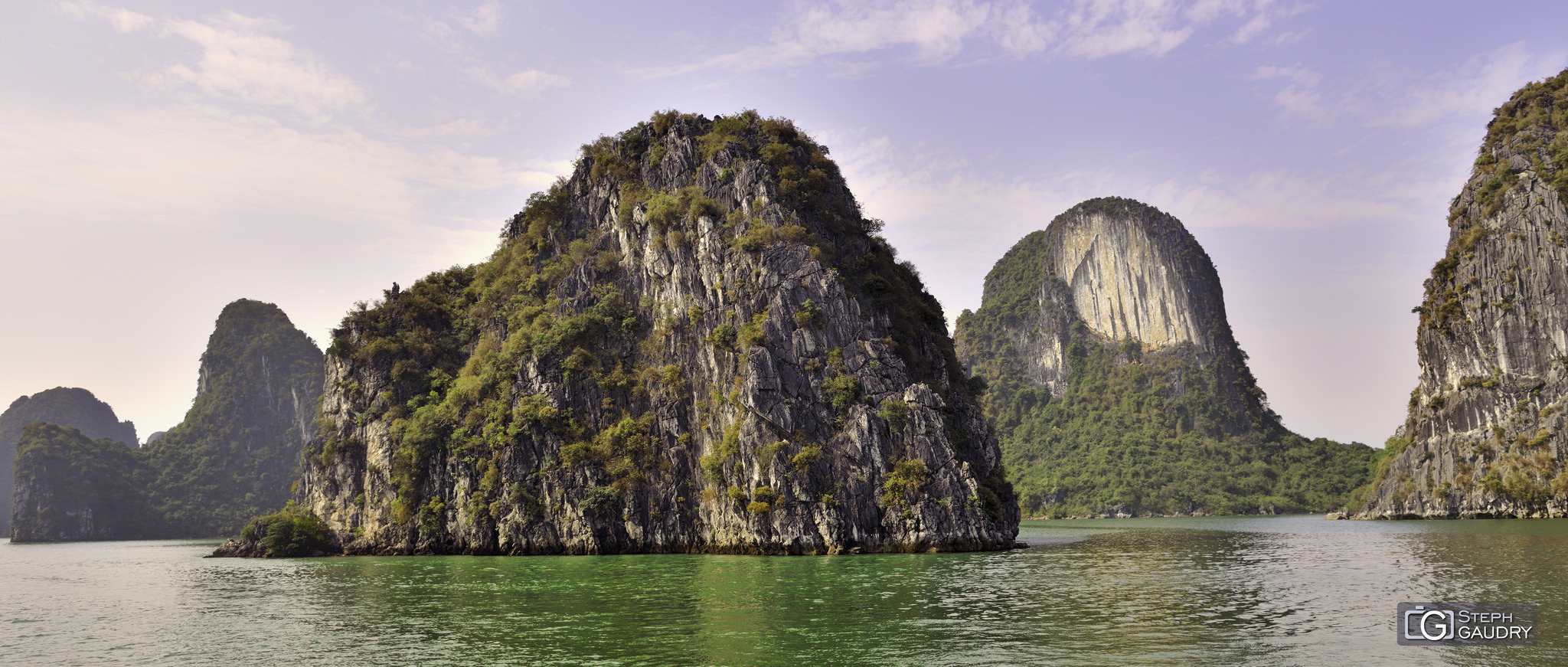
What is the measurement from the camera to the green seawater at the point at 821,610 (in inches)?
783

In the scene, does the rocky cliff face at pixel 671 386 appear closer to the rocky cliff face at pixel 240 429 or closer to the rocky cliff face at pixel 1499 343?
the rocky cliff face at pixel 1499 343

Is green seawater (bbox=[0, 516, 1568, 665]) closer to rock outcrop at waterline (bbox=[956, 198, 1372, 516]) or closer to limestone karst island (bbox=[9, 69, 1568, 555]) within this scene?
limestone karst island (bbox=[9, 69, 1568, 555])

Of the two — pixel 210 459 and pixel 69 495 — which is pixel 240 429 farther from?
pixel 69 495

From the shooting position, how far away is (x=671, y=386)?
6438 centimetres

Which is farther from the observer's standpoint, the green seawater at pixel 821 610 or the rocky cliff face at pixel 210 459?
the rocky cliff face at pixel 210 459

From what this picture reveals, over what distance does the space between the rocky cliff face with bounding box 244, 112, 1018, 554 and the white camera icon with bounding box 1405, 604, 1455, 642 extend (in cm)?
2993

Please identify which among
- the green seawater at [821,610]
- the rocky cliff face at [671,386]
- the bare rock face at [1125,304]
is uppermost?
the bare rock face at [1125,304]

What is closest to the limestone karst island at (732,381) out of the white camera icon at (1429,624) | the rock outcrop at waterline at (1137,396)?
the white camera icon at (1429,624)

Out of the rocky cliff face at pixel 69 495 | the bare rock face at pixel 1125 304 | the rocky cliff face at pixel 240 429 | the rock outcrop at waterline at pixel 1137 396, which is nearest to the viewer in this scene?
the rocky cliff face at pixel 69 495

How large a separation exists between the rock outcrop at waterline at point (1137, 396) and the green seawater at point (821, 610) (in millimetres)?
98378

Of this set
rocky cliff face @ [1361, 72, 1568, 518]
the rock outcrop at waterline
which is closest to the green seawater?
rocky cliff face @ [1361, 72, 1568, 518]

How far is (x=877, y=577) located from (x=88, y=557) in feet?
241

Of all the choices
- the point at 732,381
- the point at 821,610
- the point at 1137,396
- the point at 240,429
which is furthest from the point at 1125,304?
the point at 821,610

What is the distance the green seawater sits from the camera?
65.3 ft
